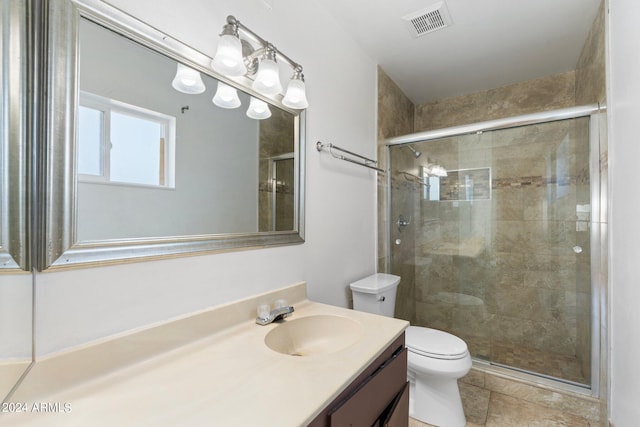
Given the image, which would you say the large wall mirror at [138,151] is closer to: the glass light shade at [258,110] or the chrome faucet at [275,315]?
the glass light shade at [258,110]

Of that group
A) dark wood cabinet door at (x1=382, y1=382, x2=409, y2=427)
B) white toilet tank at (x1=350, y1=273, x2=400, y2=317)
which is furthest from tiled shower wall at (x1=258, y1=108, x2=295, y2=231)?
dark wood cabinet door at (x1=382, y1=382, x2=409, y2=427)

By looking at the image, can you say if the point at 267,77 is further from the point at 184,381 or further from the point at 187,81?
the point at 184,381

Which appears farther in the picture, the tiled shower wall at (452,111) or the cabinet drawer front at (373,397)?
the tiled shower wall at (452,111)

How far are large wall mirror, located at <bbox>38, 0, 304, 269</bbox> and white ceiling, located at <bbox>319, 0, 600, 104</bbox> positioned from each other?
1.11 meters

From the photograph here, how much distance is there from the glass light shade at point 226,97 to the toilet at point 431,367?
122cm

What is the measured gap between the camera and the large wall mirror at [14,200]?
1.96 ft

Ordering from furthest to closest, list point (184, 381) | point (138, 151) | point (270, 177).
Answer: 1. point (270, 177)
2. point (138, 151)
3. point (184, 381)

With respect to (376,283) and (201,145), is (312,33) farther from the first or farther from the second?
A: (376,283)

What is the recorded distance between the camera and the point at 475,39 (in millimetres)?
1931

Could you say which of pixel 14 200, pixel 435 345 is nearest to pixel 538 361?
Result: pixel 435 345

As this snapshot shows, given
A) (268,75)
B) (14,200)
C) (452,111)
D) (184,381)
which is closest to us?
(14,200)

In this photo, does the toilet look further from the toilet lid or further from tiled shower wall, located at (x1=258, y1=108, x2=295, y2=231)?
tiled shower wall, located at (x1=258, y1=108, x2=295, y2=231)

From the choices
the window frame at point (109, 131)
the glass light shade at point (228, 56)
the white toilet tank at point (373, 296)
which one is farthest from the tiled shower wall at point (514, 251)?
the window frame at point (109, 131)

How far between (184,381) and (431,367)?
4.40 feet
